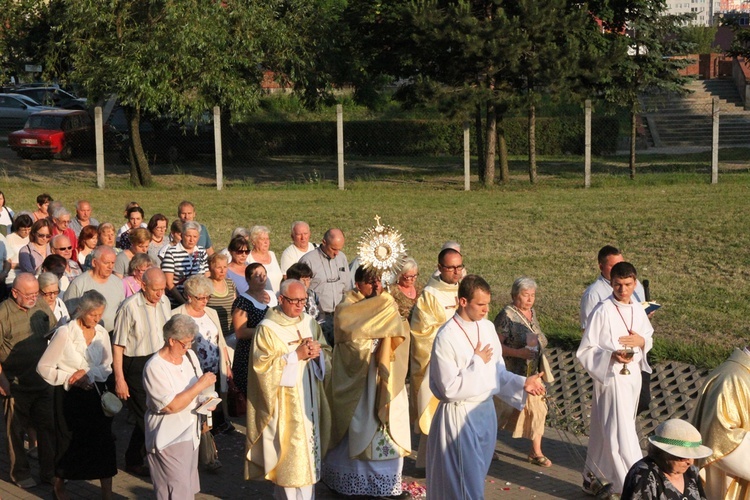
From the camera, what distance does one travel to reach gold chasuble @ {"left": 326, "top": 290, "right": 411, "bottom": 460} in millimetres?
8781

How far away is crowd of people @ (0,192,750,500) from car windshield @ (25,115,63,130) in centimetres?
2318

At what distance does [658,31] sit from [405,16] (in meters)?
8.21

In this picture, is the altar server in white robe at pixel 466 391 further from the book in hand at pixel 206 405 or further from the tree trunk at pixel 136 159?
the tree trunk at pixel 136 159

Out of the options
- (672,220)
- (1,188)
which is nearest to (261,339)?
(672,220)

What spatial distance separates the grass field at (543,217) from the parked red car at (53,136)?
75.0 inches

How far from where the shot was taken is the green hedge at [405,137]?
115 ft

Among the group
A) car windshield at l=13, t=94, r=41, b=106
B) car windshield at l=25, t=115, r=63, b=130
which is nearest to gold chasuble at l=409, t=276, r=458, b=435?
car windshield at l=25, t=115, r=63, b=130

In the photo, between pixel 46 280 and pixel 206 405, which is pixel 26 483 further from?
pixel 206 405

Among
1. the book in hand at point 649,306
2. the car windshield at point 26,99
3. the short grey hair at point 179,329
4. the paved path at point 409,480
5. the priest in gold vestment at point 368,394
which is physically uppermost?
the car windshield at point 26,99

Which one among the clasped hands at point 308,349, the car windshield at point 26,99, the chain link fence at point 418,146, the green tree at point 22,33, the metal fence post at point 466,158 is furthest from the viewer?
the car windshield at point 26,99

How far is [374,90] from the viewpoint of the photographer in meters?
34.2

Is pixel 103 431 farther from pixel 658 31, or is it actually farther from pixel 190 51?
pixel 658 31

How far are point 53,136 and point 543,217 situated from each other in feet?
57.8

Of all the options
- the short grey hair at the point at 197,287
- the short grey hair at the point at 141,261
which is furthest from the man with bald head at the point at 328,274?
the short grey hair at the point at 197,287
